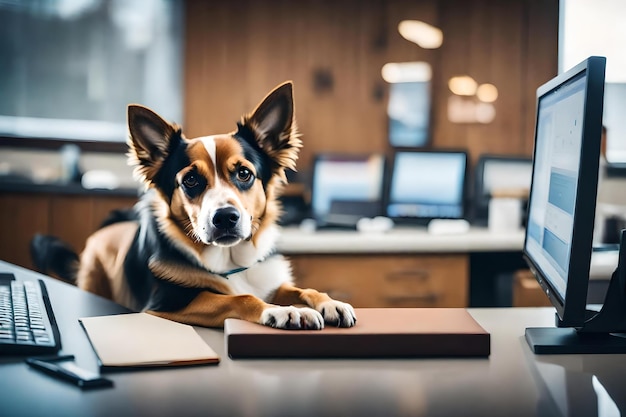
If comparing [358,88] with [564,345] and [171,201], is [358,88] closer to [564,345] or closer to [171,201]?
[171,201]

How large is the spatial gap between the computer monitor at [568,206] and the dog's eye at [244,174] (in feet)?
1.78

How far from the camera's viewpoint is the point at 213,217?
4.18 feet

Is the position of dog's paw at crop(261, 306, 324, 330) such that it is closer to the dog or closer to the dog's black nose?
the dog

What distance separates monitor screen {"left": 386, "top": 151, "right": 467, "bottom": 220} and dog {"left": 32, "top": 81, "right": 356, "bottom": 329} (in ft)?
5.93

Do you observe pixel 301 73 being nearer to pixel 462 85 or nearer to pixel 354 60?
pixel 354 60

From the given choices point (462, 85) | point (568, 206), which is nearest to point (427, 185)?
point (462, 85)

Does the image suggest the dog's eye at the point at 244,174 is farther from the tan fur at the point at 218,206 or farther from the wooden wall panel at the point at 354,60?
the wooden wall panel at the point at 354,60

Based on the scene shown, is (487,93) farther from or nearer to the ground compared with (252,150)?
farther from the ground

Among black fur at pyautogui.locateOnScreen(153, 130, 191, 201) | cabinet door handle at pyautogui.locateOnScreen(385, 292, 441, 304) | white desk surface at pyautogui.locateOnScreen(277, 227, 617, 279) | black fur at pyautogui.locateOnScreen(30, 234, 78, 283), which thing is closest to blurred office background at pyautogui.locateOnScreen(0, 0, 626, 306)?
white desk surface at pyautogui.locateOnScreen(277, 227, 617, 279)

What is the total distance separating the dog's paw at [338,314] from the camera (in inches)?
40.3

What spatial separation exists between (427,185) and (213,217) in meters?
2.15

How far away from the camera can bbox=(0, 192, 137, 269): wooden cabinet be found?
303 cm

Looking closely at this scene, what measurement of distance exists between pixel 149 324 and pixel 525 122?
2776 millimetres

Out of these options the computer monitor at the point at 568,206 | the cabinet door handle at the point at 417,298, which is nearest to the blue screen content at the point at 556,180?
the computer monitor at the point at 568,206
